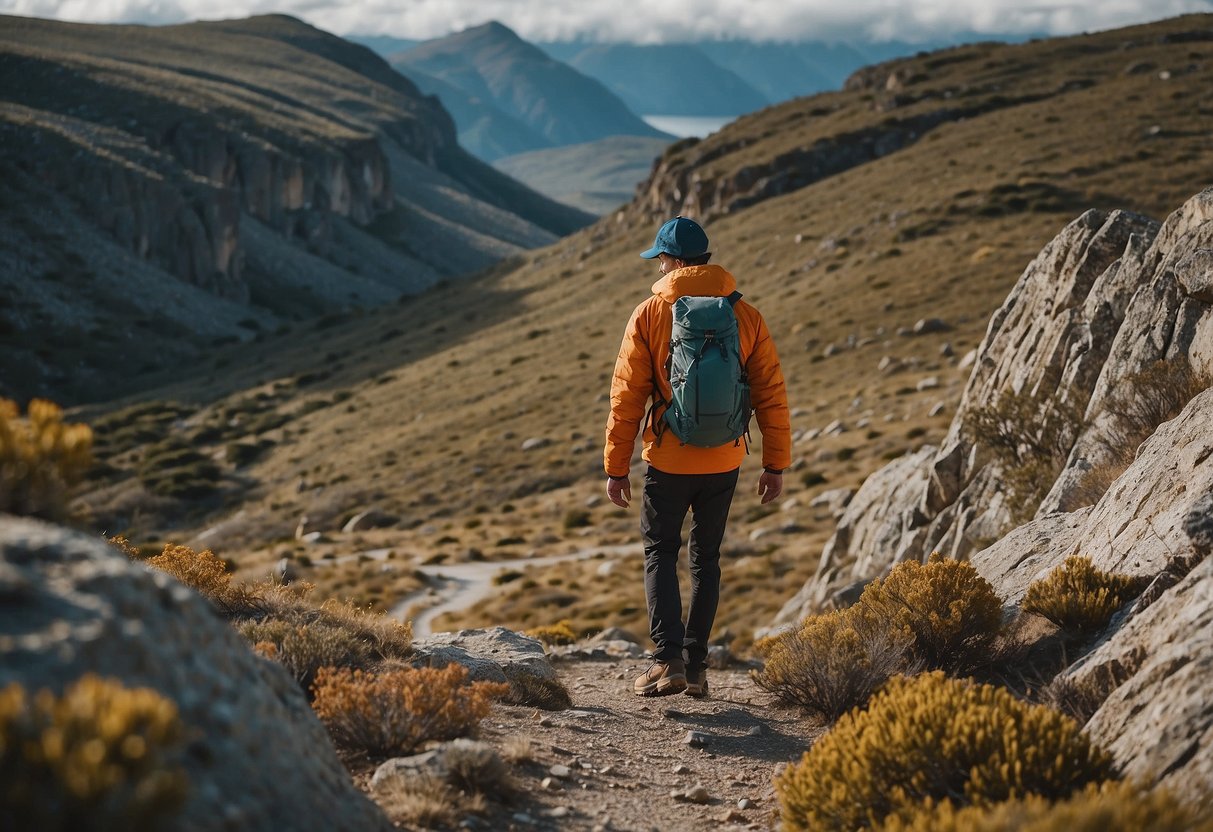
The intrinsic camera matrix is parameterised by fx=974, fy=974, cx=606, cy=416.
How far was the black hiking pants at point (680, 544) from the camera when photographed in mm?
7289

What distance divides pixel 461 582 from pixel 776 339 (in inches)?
937

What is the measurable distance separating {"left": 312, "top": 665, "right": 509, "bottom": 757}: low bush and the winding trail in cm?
1851

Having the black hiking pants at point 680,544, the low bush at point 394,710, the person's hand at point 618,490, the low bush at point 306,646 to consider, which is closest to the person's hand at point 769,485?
the black hiking pants at point 680,544

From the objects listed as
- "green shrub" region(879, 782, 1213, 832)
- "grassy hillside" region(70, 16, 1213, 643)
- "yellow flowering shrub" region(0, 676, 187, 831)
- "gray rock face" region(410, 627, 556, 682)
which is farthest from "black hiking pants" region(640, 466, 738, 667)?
"grassy hillside" region(70, 16, 1213, 643)

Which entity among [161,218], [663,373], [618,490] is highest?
[161,218]

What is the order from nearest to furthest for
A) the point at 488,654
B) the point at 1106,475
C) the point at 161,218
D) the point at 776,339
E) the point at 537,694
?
the point at 537,694
the point at 488,654
the point at 1106,475
the point at 776,339
the point at 161,218

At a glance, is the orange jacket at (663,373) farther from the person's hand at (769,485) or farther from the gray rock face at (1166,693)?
the gray rock face at (1166,693)

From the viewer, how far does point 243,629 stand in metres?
7.49

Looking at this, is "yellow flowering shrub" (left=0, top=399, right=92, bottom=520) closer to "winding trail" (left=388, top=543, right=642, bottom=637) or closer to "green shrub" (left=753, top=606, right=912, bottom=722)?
"green shrub" (left=753, top=606, right=912, bottom=722)

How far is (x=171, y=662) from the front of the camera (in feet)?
10.6

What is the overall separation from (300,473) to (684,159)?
176 feet

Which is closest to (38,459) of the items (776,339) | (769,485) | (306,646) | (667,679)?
(306,646)

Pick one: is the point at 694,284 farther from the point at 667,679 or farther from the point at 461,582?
the point at 461,582

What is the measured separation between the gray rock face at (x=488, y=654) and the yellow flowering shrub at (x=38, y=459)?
389cm
